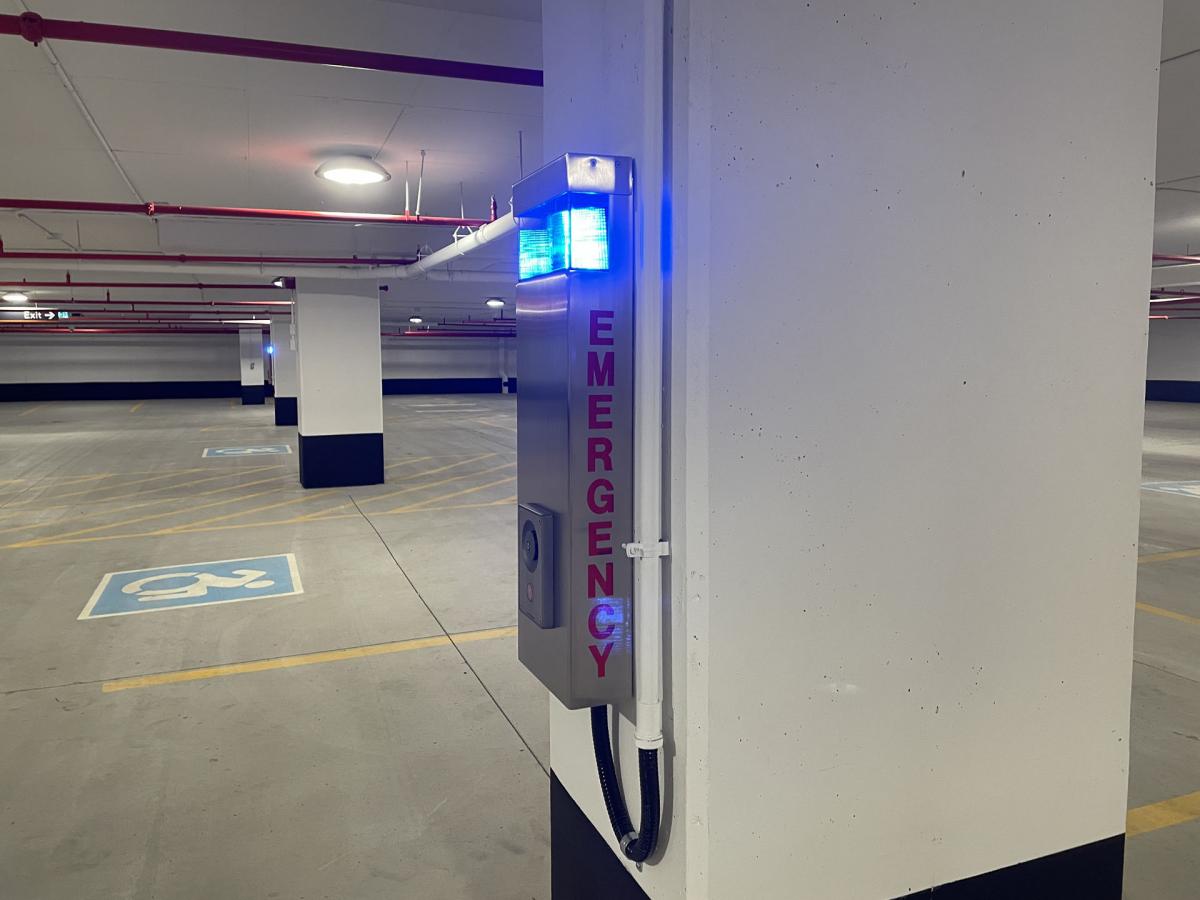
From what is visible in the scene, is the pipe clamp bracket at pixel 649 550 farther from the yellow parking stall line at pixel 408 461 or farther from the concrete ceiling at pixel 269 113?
the yellow parking stall line at pixel 408 461

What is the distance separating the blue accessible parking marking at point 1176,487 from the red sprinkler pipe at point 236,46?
1013cm

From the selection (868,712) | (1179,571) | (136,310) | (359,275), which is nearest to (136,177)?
(359,275)

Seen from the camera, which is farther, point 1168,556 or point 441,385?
point 441,385

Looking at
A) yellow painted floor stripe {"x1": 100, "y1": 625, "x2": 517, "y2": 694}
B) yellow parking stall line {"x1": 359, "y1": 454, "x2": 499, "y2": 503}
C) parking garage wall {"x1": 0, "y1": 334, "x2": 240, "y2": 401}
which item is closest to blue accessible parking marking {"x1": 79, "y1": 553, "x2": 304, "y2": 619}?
yellow painted floor stripe {"x1": 100, "y1": 625, "x2": 517, "y2": 694}

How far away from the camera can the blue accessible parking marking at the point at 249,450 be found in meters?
15.9

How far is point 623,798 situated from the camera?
2123 mm

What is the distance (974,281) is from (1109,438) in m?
0.59

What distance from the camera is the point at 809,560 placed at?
1.94 metres

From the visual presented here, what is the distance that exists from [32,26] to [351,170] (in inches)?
116

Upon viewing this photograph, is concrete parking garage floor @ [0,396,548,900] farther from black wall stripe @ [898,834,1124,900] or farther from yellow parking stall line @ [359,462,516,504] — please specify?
yellow parking stall line @ [359,462,516,504]

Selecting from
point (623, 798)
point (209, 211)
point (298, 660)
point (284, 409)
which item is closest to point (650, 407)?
point (623, 798)

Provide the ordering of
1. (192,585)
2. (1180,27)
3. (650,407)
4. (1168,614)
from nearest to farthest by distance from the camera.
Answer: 1. (650,407)
2. (1180,27)
3. (1168,614)
4. (192,585)

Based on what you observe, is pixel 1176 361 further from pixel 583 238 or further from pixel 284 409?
pixel 583 238

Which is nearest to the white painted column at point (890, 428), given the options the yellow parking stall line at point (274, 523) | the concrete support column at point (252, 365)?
the yellow parking stall line at point (274, 523)
